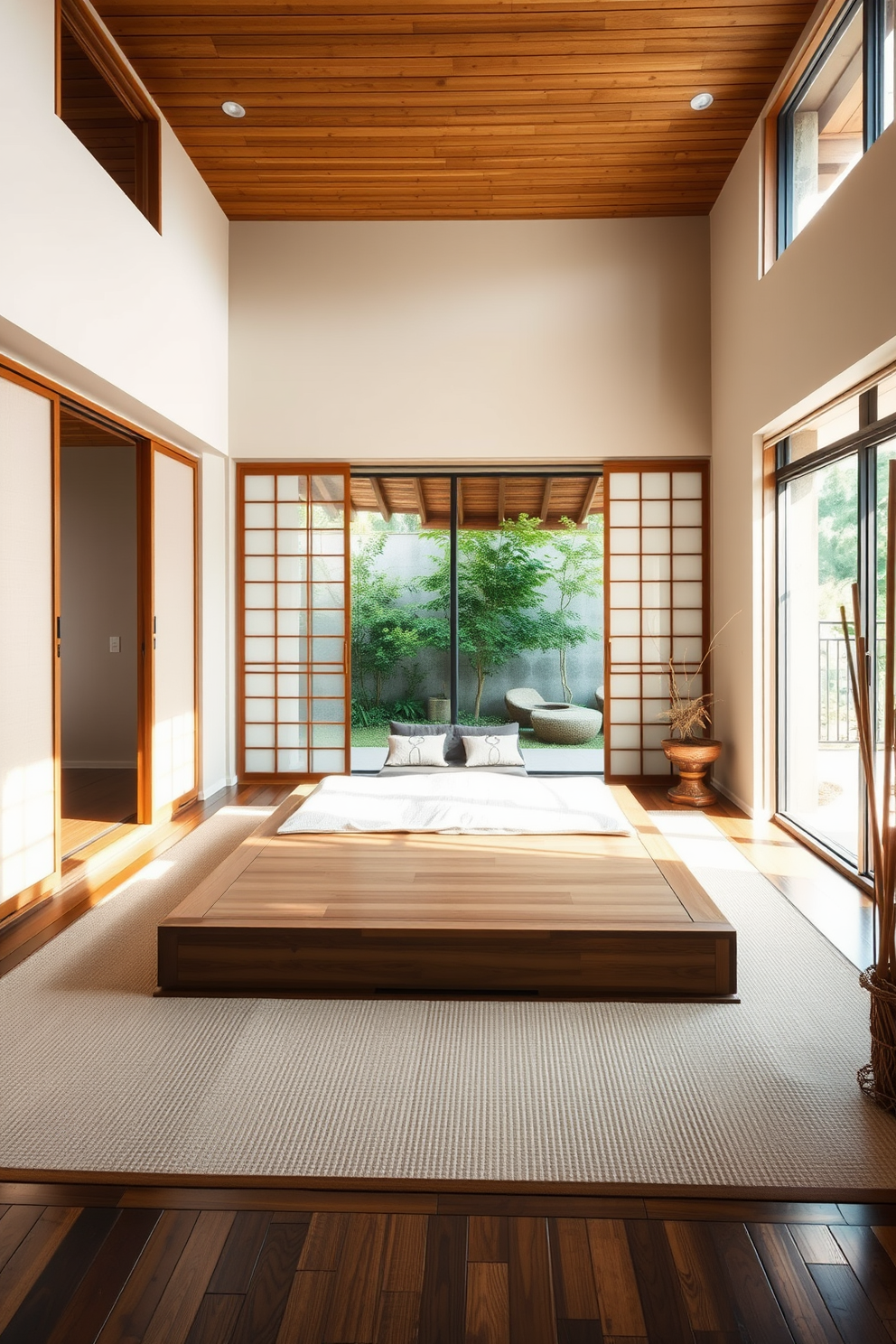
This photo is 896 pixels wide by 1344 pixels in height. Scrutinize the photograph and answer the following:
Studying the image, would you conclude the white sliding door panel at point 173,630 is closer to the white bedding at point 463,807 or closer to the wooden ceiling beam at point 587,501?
the white bedding at point 463,807

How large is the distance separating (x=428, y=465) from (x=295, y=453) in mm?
911

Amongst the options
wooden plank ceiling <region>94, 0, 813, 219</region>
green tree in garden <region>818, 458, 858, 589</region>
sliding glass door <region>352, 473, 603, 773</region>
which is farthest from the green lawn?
wooden plank ceiling <region>94, 0, 813, 219</region>

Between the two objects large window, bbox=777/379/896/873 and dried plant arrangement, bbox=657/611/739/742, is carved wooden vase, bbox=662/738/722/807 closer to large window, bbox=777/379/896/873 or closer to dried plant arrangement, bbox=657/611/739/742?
dried plant arrangement, bbox=657/611/739/742

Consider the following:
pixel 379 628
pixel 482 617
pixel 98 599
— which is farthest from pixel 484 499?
pixel 98 599

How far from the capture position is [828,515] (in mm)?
4070

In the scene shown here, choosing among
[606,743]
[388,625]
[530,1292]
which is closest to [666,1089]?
[530,1292]

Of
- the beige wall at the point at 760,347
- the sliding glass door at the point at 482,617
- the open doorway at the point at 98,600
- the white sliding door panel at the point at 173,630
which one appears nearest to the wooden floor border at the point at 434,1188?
the beige wall at the point at 760,347

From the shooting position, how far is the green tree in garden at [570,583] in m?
8.93

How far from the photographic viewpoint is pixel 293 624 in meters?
5.95

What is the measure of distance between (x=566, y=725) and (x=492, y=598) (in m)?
1.56

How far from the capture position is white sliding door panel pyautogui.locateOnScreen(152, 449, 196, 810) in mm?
4727

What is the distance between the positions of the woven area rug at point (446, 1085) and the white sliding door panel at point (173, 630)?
6.74 ft

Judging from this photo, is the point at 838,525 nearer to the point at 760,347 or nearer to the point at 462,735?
the point at 760,347

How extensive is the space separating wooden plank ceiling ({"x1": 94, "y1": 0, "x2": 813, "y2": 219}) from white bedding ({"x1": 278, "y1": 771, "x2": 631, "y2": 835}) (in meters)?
3.40
